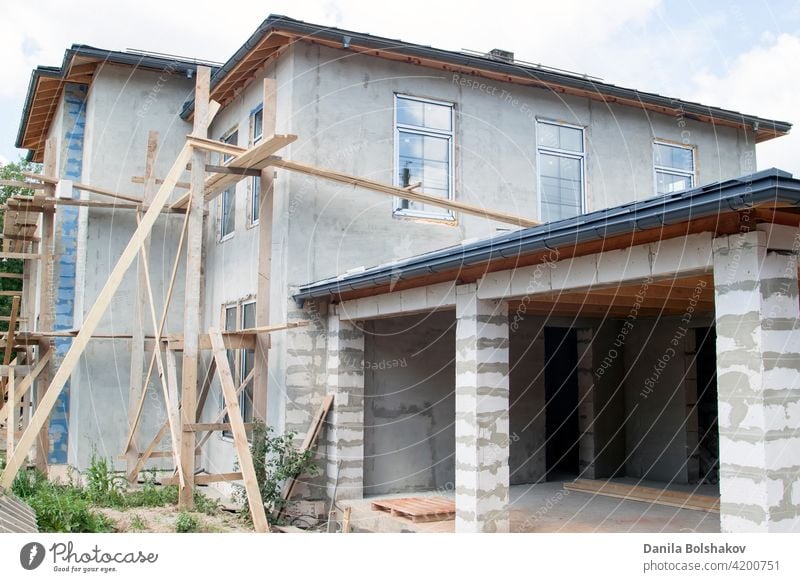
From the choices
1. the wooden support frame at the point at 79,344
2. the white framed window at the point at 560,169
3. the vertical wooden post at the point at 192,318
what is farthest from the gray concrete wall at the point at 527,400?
the wooden support frame at the point at 79,344

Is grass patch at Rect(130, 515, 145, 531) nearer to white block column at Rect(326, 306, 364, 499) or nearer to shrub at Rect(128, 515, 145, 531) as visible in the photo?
shrub at Rect(128, 515, 145, 531)

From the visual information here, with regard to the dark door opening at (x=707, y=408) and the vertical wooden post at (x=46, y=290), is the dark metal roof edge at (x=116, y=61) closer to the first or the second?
the vertical wooden post at (x=46, y=290)

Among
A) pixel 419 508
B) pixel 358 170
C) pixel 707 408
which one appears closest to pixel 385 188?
pixel 358 170

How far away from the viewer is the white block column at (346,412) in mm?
11250

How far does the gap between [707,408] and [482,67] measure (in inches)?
262

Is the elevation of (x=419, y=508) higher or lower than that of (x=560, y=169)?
lower

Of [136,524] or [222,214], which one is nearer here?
[136,524]

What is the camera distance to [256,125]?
43.8 ft

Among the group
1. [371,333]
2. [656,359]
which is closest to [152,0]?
[371,333]

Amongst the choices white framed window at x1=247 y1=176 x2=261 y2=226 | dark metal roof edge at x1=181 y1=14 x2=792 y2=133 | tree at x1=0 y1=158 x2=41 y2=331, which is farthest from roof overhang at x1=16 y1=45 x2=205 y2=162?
tree at x1=0 y1=158 x2=41 y2=331

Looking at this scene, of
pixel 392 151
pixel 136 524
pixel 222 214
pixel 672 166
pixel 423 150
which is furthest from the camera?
pixel 672 166

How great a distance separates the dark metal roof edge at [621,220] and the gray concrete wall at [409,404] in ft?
9.52

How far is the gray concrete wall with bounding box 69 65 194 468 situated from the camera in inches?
588

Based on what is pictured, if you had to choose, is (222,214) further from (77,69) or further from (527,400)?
(527,400)
